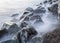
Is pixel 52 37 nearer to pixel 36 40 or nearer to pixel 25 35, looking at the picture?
pixel 36 40

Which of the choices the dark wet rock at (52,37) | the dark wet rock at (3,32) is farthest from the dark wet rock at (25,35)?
the dark wet rock at (3,32)

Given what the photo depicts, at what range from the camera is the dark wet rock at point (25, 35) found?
12.0 feet

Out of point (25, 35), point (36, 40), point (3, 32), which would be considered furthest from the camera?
point (3, 32)

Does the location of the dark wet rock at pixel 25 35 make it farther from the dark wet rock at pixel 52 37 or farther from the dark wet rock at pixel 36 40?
the dark wet rock at pixel 52 37

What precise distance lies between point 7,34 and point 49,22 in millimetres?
1124

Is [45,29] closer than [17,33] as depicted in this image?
No

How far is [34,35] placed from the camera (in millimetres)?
3740

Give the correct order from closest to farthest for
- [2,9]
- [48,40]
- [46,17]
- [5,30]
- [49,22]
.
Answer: [48,40] < [5,30] < [49,22] < [46,17] < [2,9]

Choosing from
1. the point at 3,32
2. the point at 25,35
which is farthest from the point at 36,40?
the point at 3,32

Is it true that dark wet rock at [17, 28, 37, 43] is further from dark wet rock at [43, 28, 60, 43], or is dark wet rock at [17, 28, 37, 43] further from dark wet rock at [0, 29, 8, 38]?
dark wet rock at [0, 29, 8, 38]

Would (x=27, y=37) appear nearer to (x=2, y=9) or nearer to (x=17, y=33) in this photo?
(x=17, y=33)

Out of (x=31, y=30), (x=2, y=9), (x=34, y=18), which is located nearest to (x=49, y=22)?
(x=34, y=18)

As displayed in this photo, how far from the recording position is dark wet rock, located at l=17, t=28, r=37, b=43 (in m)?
3.65

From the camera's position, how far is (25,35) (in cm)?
368
